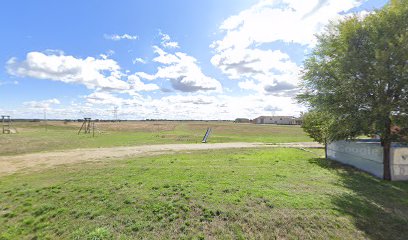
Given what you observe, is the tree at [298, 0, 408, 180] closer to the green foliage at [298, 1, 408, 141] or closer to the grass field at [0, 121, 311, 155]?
the green foliage at [298, 1, 408, 141]

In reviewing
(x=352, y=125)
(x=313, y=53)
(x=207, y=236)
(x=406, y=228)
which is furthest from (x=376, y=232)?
(x=313, y=53)

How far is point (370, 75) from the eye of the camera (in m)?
10.3

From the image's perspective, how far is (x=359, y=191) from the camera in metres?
9.63

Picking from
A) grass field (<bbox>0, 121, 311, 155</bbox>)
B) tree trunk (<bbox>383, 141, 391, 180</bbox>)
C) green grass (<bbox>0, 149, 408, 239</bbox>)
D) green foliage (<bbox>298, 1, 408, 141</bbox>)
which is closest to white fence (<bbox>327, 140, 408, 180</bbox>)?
tree trunk (<bbox>383, 141, 391, 180</bbox>)

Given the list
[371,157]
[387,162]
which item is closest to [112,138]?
[371,157]

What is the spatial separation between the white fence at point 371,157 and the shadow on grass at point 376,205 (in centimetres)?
88

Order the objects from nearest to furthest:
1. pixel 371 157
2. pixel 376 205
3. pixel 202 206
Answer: pixel 202 206 < pixel 376 205 < pixel 371 157

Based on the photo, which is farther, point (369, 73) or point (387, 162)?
point (387, 162)

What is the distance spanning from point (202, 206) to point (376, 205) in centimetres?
598

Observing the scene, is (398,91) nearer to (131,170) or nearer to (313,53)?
(313,53)

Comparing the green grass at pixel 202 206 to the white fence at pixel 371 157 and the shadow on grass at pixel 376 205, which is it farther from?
the white fence at pixel 371 157

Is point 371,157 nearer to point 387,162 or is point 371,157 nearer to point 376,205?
point 387,162

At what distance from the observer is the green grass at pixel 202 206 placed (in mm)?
6504

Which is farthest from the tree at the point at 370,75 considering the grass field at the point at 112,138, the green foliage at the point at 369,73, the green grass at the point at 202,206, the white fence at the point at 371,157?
the grass field at the point at 112,138
